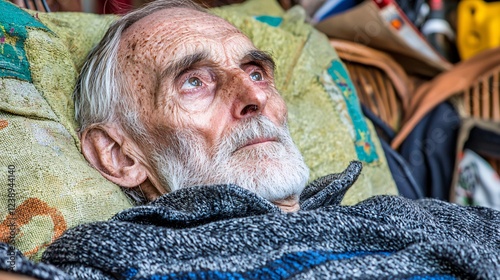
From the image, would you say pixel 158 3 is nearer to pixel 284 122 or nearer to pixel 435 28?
pixel 284 122

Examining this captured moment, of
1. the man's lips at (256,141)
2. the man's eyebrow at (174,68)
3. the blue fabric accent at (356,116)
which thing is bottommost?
the blue fabric accent at (356,116)

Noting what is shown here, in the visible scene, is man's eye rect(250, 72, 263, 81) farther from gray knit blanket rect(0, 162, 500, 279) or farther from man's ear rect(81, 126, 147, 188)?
gray knit blanket rect(0, 162, 500, 279)

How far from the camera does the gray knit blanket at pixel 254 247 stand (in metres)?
1.16

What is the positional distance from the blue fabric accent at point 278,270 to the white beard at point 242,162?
12.6 inches

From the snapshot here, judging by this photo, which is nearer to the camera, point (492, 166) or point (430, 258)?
point (430, 258)

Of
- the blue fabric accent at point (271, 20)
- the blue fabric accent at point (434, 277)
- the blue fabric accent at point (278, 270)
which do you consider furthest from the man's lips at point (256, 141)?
the blue fabric accent at point (271, 20)

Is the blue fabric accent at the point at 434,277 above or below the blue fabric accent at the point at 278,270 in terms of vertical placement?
above

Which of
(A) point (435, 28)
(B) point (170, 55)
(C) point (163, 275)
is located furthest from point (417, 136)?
(C) point (163, 275)

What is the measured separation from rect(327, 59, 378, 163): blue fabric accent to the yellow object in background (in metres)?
0.85

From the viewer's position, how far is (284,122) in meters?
1.73

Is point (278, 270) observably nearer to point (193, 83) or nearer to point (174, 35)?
point (193, 83)

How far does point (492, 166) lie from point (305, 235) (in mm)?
1621

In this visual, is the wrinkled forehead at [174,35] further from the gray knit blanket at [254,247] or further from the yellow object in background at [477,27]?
the yellow object in background at [477,27]

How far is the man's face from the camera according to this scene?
154 cm
